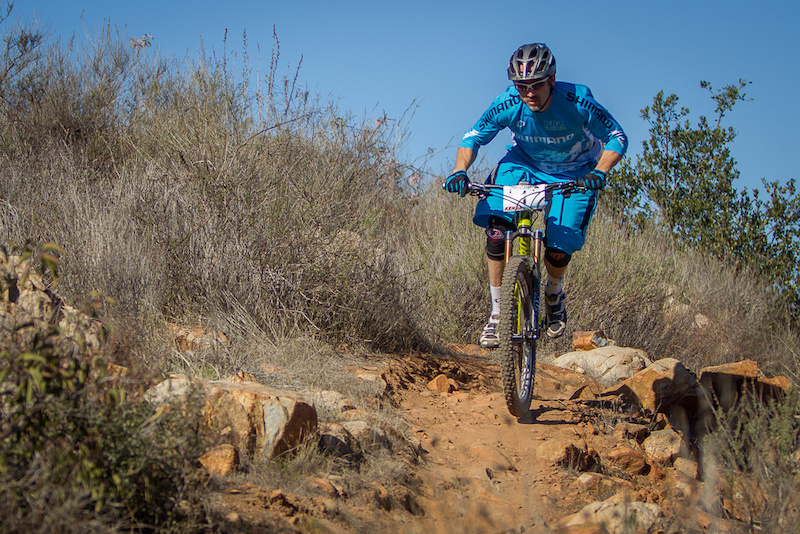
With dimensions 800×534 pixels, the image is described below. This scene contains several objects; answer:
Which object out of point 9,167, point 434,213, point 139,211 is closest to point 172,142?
point 139,211

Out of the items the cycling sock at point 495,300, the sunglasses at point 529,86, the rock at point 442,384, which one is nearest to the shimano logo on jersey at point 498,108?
the sunglasses at point 529,86

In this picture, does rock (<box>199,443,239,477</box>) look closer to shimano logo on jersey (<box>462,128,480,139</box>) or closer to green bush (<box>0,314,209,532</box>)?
green bush (<box>0,314,209,532</box>)

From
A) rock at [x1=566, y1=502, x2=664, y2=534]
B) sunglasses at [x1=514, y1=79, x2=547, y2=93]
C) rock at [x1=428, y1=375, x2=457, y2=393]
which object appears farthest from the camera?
rock at [x1=428, y1=375, x2=457, y2=393]

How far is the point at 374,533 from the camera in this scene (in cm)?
271

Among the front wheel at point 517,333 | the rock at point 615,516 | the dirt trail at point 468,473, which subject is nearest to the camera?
the dirt trail at point 468,473

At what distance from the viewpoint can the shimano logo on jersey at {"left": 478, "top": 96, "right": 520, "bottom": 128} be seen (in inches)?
195

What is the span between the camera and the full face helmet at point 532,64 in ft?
15.0

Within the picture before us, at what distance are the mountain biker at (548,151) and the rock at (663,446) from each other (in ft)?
3.22

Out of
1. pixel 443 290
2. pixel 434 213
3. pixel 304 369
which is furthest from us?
pixel 434 213

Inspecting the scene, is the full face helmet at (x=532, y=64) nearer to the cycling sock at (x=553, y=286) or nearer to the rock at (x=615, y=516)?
the cycling sock at (x=553, y=286)

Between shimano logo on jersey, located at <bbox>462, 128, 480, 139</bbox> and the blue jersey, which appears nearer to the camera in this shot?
the blue jersey

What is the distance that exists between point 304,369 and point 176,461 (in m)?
2.29

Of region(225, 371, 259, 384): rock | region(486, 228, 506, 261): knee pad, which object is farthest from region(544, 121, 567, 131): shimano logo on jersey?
region(225, 371, 259, 384): rock

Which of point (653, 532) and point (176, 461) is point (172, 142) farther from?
point (653, 532)
